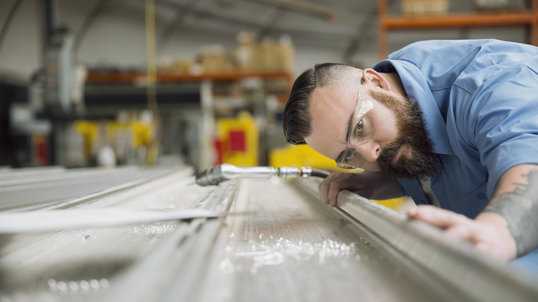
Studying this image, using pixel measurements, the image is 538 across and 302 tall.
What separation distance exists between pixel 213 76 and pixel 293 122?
3866mm

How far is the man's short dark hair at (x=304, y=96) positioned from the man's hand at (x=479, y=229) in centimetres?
54

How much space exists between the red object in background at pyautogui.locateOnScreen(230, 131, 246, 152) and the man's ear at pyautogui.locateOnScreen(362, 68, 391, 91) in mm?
2387

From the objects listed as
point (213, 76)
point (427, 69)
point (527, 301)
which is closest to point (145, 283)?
point (527, 301)

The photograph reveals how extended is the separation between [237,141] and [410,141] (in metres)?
2.49

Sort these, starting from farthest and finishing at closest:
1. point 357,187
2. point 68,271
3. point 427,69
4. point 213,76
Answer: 1. point 213,76
2. point 357,187
3. point 427,69
4. point 68,271

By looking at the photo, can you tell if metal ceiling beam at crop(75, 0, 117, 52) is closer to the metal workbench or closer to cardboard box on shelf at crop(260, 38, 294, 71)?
cardboard box on shelf at crop(260, 38, 294, 71)

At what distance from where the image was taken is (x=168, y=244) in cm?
45

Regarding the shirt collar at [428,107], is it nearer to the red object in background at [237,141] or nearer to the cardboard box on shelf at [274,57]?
the red object in background at [237,141]

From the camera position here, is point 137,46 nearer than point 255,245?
No

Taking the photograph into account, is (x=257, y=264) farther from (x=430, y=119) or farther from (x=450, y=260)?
(x=430, y=119)

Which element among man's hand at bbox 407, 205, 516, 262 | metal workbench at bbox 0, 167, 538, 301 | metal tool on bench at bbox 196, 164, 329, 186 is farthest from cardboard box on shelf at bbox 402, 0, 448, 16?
man's hand at bbox 407, 205, 516, 262

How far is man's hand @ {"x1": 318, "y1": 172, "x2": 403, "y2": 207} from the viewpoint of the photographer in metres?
0.90

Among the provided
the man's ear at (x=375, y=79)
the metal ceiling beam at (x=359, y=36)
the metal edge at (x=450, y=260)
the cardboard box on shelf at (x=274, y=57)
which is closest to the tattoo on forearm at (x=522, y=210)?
the metal edge at (x=450, y=260)

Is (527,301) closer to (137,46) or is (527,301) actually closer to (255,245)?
(255,245)
